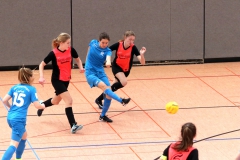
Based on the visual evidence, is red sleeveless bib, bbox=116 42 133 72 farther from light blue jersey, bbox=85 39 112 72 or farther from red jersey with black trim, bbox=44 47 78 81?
red jersey with black trim, bbox=44 47 78 81

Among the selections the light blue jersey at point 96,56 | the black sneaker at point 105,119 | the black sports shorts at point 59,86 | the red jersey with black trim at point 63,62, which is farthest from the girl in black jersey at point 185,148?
the light blue jersey at point 96,56

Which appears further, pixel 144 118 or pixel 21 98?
pixel 144 118

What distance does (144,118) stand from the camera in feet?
40.0

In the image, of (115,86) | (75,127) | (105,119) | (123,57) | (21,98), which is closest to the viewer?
(21,98)

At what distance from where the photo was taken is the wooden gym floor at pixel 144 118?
1043 centimetres

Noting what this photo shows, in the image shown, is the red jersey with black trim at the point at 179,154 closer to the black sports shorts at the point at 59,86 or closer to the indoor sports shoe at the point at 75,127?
the indoor sports shoe at the point at 75,127

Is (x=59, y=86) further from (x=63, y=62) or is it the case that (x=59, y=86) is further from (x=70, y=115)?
(x=70, y=115)

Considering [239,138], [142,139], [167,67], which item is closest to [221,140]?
[239,138]

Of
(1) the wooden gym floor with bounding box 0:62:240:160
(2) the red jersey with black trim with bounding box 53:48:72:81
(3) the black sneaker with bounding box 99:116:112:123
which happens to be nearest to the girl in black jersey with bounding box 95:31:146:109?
(1) the wooden gym floor with bounding box 0:62:240:160

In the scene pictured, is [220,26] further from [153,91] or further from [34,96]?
[34,96]

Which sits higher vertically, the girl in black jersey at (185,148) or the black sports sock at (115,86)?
the girl in black jersey at (185,148)

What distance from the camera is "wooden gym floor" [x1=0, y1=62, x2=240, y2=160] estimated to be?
1043 centimetres

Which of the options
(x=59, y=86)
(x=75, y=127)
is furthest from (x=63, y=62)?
(x=75, y=127)

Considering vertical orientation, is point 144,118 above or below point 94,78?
below
